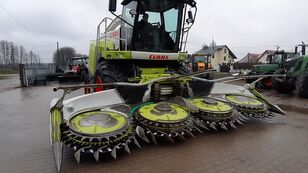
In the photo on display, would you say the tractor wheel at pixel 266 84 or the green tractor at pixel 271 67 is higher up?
the green tractor at pixel 271 67

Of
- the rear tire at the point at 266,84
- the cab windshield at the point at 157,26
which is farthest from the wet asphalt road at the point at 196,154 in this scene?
the rear tire at the point at 266,84

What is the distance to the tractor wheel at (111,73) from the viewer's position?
4551 mm

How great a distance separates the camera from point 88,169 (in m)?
2.75

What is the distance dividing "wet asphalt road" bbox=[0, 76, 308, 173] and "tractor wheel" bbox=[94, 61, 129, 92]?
1.47 meters

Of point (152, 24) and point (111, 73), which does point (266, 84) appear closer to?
point (152, 24)

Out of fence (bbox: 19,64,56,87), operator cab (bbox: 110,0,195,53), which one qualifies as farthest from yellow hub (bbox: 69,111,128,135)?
fence (bbox: 19,64,56,87)

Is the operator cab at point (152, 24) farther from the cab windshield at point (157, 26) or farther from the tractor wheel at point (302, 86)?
the tractor wheel at point (302, 86)

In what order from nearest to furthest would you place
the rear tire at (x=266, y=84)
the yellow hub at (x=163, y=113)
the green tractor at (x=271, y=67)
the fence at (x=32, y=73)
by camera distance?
1. the yellow hub at (x=163, y=113)
2. the rear tire at (x=266, y=84)
3. the green tractor at (x=271, y=67)
4. the fence at (x=32, y=73)

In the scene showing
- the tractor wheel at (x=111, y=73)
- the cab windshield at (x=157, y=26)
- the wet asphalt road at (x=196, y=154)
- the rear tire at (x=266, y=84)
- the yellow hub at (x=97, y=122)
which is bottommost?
the wet asphalt road at (x=196, y=154)

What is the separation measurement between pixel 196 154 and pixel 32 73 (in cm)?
1506

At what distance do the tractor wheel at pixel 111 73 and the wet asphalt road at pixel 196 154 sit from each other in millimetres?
1467

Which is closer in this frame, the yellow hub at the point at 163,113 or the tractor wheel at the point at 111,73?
the yellow hub at the point at 163,113

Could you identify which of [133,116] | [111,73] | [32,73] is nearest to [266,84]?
[111,73]

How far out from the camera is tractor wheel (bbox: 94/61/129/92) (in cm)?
455
